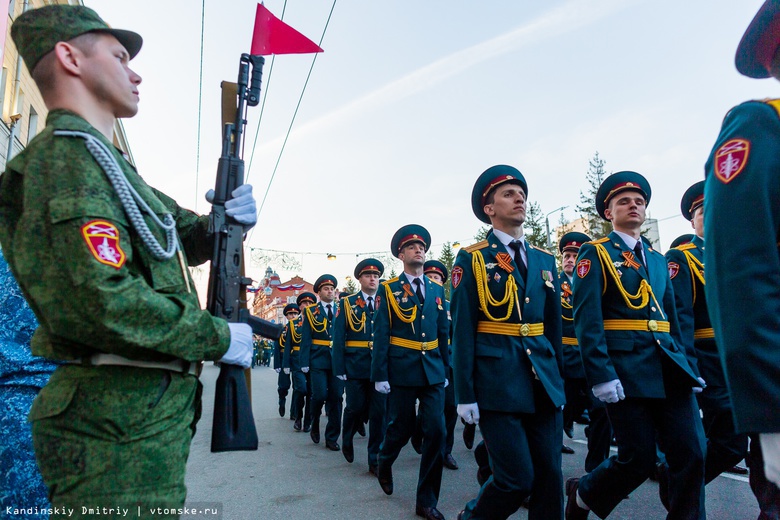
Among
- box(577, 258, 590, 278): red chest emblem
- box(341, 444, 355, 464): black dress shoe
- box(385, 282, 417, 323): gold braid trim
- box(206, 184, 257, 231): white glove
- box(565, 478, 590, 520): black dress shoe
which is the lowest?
box(341, 444, 355, 464): black dress shoe

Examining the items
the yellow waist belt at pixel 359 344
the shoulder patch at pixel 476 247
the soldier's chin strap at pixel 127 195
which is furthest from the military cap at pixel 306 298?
the soldier's chin strap at pixel 127 195

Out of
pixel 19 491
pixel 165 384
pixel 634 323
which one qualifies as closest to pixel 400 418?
pixel 634 323

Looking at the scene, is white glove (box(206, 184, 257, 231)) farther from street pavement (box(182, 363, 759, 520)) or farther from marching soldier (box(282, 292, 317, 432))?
marching soldier (box(282, 292, 317, 432))

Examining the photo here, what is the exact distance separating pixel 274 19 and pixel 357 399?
16.2 feet

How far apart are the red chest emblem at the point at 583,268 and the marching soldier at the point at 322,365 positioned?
4732mm

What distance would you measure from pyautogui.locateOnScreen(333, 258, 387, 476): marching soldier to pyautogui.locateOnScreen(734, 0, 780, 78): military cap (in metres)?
5.12

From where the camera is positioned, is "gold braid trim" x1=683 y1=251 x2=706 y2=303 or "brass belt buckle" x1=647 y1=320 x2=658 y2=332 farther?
"gold braid trim" x1=683 y1=251 x2=706 y2=303

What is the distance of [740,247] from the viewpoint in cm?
124

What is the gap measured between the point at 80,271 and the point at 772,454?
66.8 inches

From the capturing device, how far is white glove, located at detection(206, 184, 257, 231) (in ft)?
6.81

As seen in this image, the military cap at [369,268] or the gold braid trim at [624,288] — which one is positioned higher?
the military cap at [369,268]

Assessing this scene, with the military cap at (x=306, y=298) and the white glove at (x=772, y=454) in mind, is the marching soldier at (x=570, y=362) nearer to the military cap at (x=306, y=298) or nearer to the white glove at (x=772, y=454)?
the white glove at (x=772, y=454)

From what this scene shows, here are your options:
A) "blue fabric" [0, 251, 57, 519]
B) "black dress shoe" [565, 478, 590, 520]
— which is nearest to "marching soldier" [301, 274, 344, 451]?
"black dress shoe" [565, 478, 590, 520]

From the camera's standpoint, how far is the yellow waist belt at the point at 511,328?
330cm
